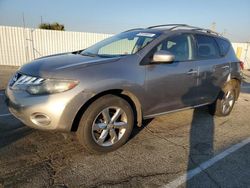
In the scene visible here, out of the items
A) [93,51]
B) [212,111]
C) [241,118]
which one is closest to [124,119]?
[93,51]

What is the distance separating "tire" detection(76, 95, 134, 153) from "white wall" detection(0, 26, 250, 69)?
12.1 metres

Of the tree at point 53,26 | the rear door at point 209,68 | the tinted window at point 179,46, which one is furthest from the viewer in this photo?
the tree at point 53,26

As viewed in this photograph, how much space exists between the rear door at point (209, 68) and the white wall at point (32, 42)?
1172 centimetres

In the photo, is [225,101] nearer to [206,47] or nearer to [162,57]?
[206,47]

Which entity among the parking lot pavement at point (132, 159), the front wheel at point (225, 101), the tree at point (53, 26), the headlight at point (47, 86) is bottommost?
the parking lot pavement at point (132, 159)

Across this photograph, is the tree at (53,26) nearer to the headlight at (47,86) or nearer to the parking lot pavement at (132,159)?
the parking lot pavement at (132,159)

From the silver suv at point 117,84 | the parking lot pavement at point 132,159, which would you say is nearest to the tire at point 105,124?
the silver suv at point 117,84

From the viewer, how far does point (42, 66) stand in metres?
3.17

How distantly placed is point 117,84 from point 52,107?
892mm

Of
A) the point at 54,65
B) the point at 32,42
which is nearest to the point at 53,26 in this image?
the point at 32,42

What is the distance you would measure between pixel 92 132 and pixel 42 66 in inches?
43.3

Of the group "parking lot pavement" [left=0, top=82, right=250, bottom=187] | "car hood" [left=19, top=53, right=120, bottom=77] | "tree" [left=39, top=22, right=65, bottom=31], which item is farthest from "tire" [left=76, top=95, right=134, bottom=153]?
"tree" [left=39, top=22, right=65, bottom=31]

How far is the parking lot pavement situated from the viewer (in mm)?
2730

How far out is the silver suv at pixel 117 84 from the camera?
2.92 metres
